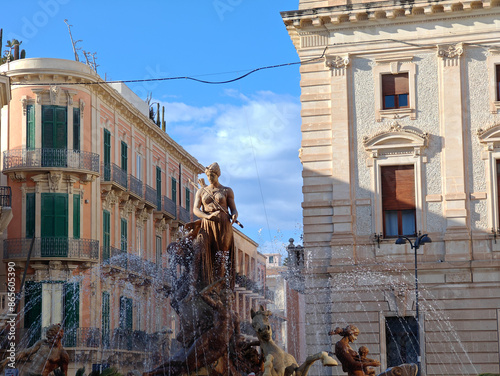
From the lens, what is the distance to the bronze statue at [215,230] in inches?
601

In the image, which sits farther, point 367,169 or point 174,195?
point 174,195

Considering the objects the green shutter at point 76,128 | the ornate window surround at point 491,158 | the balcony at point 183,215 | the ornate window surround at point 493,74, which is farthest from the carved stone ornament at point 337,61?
the balcony at point 183,215

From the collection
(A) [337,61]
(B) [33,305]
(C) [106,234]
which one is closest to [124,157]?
(C) [106,234]

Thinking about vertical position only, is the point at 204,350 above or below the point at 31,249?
below

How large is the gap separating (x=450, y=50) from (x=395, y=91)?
78.7 inches

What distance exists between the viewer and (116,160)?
40156mm

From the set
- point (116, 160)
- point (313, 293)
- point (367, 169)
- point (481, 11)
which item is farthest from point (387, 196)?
point (116, 160)

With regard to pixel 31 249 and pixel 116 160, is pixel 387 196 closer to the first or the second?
pixel 31 249

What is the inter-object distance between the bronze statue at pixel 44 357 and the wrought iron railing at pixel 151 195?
28.5m

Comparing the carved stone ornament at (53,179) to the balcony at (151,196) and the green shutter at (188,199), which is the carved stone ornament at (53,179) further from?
the green shutter at (188,199)

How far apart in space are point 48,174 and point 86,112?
316 cm

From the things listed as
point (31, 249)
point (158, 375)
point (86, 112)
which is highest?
point (86, 112)

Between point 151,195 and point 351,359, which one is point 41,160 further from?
point 351,359

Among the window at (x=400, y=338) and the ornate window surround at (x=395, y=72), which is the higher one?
the ornate window surround at (x=395, y=72)
